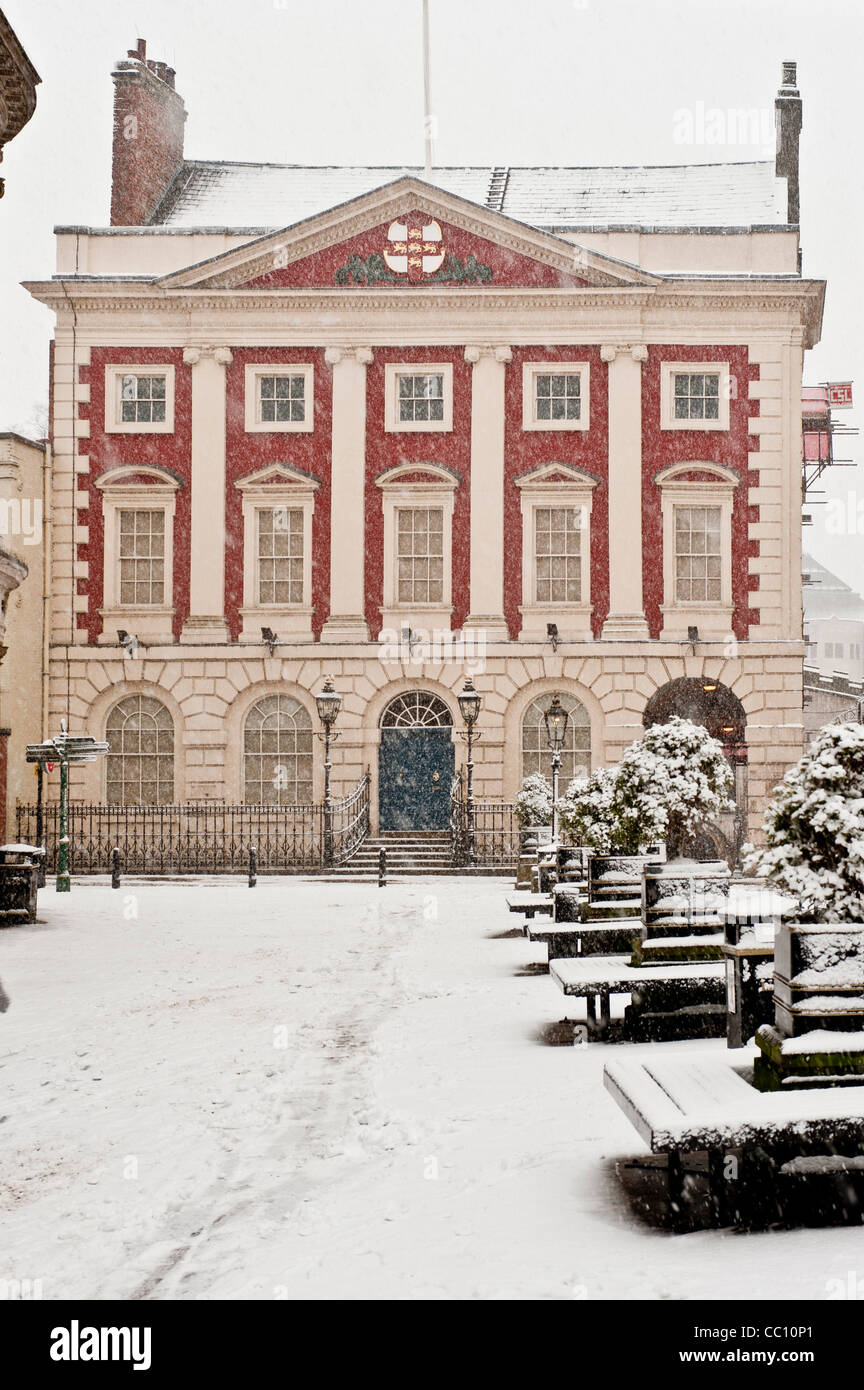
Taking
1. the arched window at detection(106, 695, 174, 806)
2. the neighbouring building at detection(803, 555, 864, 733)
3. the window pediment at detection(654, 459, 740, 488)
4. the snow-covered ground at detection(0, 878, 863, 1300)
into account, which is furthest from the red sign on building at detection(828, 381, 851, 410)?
the neighbouring building at detection(803, 555, 864, 733)

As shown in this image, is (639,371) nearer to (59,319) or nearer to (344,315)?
(344,315)

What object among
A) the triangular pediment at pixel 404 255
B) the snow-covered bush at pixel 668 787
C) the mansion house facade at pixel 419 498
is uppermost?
the triangular pediment at pixel 404 255

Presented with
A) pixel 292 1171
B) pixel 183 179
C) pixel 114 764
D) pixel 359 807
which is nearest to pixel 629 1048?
pixel 292 1171

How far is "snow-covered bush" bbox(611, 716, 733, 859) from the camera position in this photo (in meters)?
12.4

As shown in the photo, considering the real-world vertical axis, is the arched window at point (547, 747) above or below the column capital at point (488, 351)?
below

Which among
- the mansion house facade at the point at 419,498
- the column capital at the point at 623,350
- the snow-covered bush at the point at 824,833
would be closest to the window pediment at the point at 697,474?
the mansion house facade at the point at 419,498

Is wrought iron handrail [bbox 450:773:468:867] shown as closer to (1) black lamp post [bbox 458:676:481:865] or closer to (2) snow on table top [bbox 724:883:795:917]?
(1) black lamp post [bbox 458:676:481:865]

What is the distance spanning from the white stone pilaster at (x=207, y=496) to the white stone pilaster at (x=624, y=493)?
8.73 meters

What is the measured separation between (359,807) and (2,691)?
806 cm

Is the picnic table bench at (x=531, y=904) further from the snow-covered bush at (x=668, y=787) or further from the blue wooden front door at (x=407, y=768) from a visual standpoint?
the blue wooden front door at (x=407, y=768)

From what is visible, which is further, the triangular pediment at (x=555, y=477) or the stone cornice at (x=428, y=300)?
the triangular pediment at (x=555, y=477)

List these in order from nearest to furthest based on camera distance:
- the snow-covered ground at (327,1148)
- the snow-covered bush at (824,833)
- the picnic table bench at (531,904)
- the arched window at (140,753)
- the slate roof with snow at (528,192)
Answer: the snow-covered ground at (327,1148), the snow-covered bush at (824,833), the picnic table bench at (531,904), the arched window at (140,753), the slate roof with snow at (528,192)

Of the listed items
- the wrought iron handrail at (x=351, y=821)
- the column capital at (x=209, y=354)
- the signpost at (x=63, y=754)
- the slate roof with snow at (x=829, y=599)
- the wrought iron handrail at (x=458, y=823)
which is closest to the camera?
the signpost at (x=63, y=754)

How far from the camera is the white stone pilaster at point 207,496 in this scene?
30.8 meters
